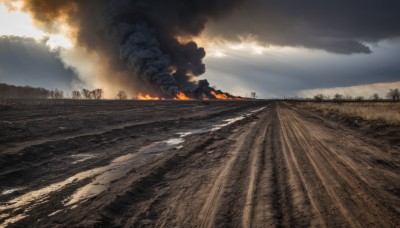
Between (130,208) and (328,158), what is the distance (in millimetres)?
5734

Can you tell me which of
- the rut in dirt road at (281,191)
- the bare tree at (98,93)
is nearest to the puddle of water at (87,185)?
the rut in dirt road at (281,191)

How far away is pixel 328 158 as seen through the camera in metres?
Result: 8.08

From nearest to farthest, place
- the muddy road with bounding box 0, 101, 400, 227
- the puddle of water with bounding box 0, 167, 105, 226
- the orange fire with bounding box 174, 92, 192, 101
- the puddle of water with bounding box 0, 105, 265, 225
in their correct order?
the muddy road with bounding box 0, 101, 400, 227
the puddle of water with bounding box 0, 167, 105, 226
the puddle of water with bounding box 0, 105, 265, 225
the orange fire with bounding box 174, 92, 192, 101

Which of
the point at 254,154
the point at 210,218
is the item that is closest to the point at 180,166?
the point at 254,154

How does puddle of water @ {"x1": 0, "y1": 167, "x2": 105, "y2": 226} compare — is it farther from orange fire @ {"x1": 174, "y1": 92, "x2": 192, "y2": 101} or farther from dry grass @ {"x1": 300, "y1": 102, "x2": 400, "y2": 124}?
orange fire @ {"x1": 174, "y1": 92, "x2": 192, "y2": 101}

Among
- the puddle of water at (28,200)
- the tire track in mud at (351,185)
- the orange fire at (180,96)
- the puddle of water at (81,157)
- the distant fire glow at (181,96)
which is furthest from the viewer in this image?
the distant fire glow at (181,96)

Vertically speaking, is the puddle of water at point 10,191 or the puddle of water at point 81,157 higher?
the puddle of water at point 10,191

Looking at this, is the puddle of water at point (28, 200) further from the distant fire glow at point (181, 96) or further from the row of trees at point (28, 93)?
the row of trees at point (28, 93)

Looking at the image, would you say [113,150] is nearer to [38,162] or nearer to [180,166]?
[38,162]

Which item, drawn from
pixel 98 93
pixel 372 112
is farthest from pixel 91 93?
pixel 372 112

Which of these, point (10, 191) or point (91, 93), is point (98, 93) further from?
point (10, 191)

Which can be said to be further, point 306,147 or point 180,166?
point 306,147

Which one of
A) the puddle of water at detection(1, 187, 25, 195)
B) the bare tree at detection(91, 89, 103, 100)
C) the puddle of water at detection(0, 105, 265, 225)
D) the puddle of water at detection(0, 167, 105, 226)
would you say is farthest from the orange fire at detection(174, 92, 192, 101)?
the puddle of water at detection(1, 187, 25, 195)

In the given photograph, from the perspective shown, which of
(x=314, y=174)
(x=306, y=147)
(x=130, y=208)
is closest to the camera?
(x=130, y=208)
